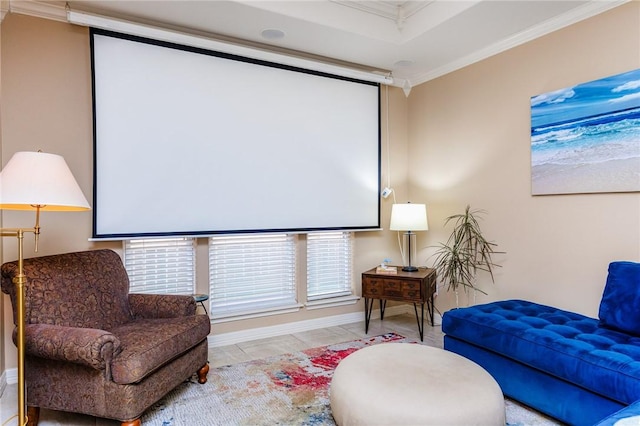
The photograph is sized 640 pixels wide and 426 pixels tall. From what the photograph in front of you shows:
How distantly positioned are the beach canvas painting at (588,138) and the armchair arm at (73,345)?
11.0 ft

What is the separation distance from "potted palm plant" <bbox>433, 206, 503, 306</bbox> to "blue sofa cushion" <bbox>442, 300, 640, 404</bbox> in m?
0.62

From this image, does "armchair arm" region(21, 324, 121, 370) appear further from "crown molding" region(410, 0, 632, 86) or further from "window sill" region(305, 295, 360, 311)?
"crown molding" region(410, 0, 632, 86)

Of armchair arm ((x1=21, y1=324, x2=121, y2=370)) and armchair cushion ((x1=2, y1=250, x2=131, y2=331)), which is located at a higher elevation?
armchair cushion ((x1=2, y1=250, x2=131, y2=331))

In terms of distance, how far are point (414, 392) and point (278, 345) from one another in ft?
6.45

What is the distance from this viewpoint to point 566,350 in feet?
7.09

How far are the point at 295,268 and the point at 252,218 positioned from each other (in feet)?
2.44

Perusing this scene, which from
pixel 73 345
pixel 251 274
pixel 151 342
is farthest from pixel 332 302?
pixel 73 345

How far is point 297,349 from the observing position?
3.50m

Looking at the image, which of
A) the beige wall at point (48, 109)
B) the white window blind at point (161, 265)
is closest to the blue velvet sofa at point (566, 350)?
the white window blind at point (161, 265)

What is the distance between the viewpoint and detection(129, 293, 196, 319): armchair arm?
2795 millimetres

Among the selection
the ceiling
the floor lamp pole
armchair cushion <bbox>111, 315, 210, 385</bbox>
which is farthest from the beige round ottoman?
the ceiling

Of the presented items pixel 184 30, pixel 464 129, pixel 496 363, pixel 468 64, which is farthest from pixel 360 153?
pixel 496 363

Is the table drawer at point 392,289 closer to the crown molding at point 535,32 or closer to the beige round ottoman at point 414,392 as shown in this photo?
the beige round ottoman at point 414,392

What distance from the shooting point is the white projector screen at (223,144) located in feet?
10.2
